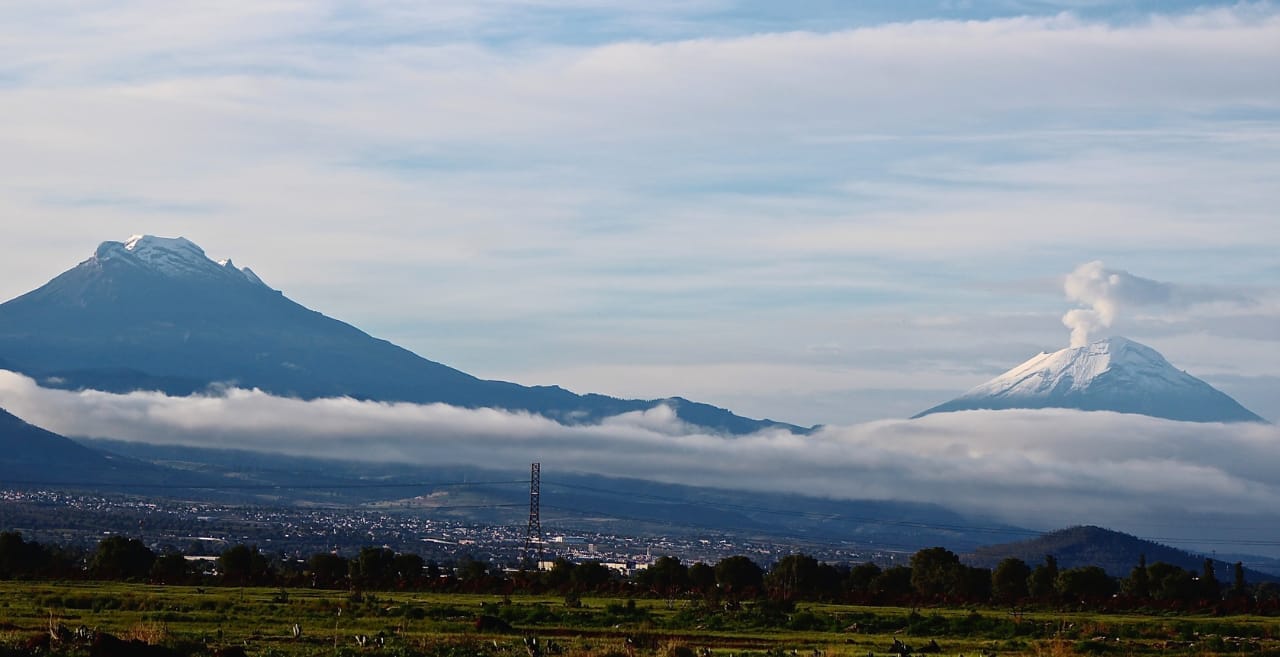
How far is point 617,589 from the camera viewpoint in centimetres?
11806

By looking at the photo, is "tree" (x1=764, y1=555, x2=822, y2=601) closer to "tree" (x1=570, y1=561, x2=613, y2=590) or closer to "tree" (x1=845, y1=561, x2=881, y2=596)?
"tree" (x1=845, y1=561, x2=881, y2=596)

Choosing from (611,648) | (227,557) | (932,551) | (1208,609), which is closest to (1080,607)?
(1208,609)

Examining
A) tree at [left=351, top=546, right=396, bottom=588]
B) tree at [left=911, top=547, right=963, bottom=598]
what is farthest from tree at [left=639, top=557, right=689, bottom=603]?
tree at [left=351, top=546, right=396, bottom=588]

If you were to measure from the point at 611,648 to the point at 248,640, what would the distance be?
42.6ft

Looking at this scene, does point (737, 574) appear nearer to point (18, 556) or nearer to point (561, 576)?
point (561, 576)

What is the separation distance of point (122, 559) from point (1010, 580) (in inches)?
2479

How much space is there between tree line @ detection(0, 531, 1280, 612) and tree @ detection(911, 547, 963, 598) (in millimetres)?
152

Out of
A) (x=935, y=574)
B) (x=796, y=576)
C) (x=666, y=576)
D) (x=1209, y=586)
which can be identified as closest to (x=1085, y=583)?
(x=1209, y=586)

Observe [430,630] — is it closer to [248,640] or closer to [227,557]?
[248,640]

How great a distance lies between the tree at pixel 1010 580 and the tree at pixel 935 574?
112 inches

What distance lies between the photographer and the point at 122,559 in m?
134

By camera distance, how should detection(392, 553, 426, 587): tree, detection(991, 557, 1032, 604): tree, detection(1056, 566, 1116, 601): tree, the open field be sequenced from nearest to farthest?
the open field, detection(1056, 566, 1116, 601): tree, detection(991, 557, 1032, 604): tree, detection(392, 553, 426, 587): tree

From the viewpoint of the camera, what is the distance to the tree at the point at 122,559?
12988cm

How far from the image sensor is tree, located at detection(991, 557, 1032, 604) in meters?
128
